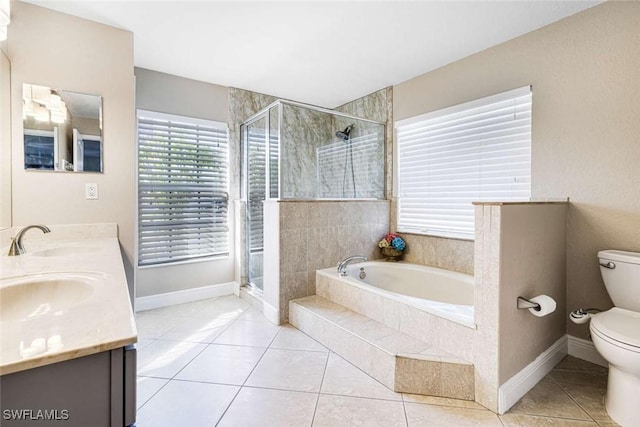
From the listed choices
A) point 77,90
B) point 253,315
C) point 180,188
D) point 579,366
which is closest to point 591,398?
point 579,366

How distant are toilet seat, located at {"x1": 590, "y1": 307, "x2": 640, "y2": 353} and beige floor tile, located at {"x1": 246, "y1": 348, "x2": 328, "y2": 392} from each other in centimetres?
152

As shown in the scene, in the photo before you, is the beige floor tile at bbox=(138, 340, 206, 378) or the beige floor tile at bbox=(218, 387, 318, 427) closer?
the beige floor tile at bbox=(218, 387, 318, 427)

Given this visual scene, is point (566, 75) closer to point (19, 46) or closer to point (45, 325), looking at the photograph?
point (45, 325)

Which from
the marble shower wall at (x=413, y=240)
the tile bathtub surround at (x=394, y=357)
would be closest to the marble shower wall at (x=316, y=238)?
the marble shower wall at (x=413, y=240)

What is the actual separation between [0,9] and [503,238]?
8.59 feet

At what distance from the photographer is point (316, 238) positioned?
9.38 ft

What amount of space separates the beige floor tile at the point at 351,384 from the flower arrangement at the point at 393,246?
1373 mm

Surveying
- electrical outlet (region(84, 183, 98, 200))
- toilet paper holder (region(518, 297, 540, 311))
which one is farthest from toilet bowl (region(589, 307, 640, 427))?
electrical outlet (region(84, 183, 98, 200))

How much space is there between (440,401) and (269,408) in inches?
36.9

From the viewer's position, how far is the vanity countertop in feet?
1.92

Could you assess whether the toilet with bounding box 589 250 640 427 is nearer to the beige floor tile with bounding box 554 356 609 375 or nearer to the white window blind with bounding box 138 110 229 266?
the beige floor tile with bounding box 554 356 609 375

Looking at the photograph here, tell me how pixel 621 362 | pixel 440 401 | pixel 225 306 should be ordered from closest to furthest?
pixel 621 362, pixel 440 401, pixel 225 306

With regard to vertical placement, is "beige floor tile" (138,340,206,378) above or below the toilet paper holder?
below

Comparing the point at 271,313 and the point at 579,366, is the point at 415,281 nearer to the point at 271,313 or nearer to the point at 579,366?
the point at 579,366
